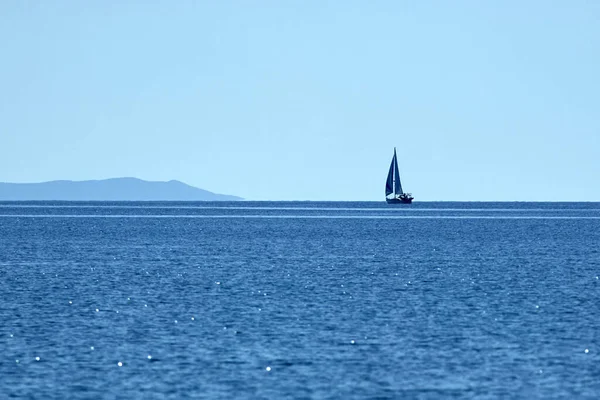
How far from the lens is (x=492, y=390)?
27.2m

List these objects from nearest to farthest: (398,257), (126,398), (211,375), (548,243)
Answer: (126,398)
(211,375)
(398,257)
(548,243)

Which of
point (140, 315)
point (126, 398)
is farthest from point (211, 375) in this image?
point (140, 315)

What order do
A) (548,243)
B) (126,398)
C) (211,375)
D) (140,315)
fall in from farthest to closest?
(548,243) < (140,315) < (211,375) < (126,398)

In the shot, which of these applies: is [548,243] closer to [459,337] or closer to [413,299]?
[413,299]

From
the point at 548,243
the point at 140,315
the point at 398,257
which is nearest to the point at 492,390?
the point at 140,315

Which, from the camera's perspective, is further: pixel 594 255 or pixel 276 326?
pixel 594 255

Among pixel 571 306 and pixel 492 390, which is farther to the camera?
pixel 571 306

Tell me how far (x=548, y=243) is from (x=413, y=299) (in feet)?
191

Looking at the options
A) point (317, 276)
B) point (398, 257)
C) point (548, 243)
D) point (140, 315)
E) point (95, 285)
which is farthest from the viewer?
point (548, 243)

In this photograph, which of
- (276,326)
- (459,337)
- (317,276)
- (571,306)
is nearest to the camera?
(459,337)

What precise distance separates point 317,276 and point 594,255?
30756 mm

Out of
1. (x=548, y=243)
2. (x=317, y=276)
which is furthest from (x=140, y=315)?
(x=548, y=243)

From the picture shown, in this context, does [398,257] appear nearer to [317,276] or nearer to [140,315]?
[317,276]

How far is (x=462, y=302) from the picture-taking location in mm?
46250
